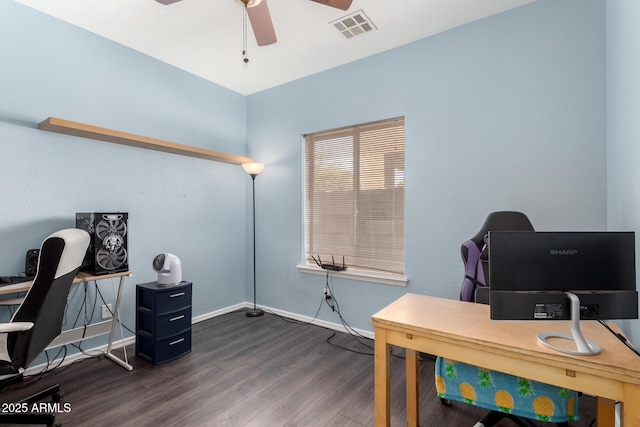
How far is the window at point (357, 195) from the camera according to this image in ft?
9.74

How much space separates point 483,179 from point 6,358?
3309 mm

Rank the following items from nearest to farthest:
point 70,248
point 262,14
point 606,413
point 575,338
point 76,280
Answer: point 575,338, point 606,413, point 70,248, point 262,14, point 76,280

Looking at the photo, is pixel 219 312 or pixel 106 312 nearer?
pixel 106 312

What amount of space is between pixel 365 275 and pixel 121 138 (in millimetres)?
2642

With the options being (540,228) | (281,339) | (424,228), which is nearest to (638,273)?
(540,228)

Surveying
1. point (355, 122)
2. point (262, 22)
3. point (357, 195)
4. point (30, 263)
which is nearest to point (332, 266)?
point (357, 195)

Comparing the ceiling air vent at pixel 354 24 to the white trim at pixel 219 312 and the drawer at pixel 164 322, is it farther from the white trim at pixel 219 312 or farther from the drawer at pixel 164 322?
the white trim at pixel 219 312

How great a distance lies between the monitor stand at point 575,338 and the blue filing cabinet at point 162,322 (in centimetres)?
263

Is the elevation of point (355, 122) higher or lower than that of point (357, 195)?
higher

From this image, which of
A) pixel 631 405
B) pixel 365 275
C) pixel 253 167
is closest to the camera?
pixel 631 405

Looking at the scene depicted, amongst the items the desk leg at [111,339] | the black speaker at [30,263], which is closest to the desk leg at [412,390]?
the desk leg at [111,339]

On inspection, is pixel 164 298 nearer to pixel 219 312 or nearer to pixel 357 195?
pixel 219 312

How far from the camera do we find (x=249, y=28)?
2.58 metres

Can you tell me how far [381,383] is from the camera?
4.89ft
